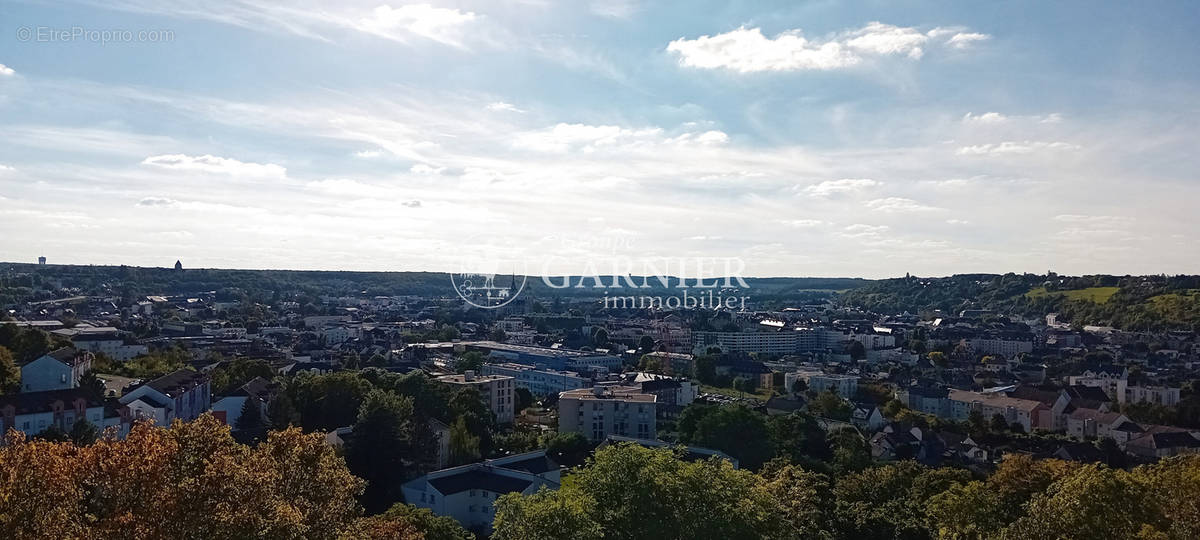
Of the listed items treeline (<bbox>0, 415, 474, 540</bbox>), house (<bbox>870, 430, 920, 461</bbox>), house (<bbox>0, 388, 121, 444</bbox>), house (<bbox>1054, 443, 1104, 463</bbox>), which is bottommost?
house (<bbox>870, 430, 920, 461</bbox>)

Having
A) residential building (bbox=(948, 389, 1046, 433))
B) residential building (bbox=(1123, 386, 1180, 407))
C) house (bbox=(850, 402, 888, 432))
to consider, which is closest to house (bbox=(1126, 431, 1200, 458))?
residential building (bbox=(948, 389, 1046, 433))

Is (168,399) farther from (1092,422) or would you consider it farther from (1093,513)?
(1092,422)

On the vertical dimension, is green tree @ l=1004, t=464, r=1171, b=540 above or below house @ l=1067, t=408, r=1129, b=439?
above

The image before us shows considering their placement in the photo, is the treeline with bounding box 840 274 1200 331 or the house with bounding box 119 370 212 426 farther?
the treeline with bounding box 840 274 1200 331

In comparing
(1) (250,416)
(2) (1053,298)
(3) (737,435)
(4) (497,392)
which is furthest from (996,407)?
(2) (1053,298)

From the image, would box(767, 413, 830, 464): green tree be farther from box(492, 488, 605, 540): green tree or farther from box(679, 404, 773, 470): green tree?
box(492, 488, 605, 540): green tree

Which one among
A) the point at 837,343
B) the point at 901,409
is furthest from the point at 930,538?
the point at 837,343

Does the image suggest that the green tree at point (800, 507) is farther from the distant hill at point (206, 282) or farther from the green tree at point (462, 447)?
the distant hill at point (206, 282)
